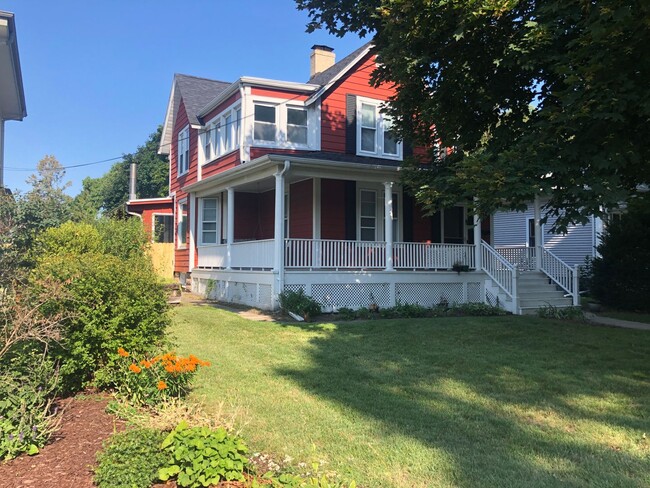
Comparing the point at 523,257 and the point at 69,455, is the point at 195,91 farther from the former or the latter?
the point at 69,455

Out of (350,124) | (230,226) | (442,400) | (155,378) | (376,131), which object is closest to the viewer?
(155,378)

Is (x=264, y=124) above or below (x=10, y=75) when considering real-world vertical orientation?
above

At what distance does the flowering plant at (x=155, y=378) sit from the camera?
4680 millimetres

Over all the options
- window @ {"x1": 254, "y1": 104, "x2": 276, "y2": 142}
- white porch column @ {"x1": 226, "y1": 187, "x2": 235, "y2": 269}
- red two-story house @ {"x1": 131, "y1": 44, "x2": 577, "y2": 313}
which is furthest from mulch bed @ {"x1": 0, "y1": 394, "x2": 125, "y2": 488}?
window @ {"x1": 254, "y1": 104, "x2": 276, "y2": 142}

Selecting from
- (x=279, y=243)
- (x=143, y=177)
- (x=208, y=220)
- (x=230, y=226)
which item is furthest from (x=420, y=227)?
(x=143, y=177)

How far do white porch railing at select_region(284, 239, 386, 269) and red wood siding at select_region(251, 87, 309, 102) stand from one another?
16.6 feet

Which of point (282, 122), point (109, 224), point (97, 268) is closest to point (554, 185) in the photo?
point (97, 268)

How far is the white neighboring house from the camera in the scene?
23.4ft

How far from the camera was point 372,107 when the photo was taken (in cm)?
1667

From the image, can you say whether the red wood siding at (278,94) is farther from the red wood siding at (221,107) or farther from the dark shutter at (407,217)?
the dark shutter at (407,217)

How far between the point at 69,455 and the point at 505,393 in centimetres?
448

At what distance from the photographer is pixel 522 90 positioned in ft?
29.8

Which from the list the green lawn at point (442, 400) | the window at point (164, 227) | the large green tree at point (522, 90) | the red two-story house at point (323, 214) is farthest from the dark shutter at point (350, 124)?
the window at point (164, 227)

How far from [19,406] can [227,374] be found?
293 centimetres
